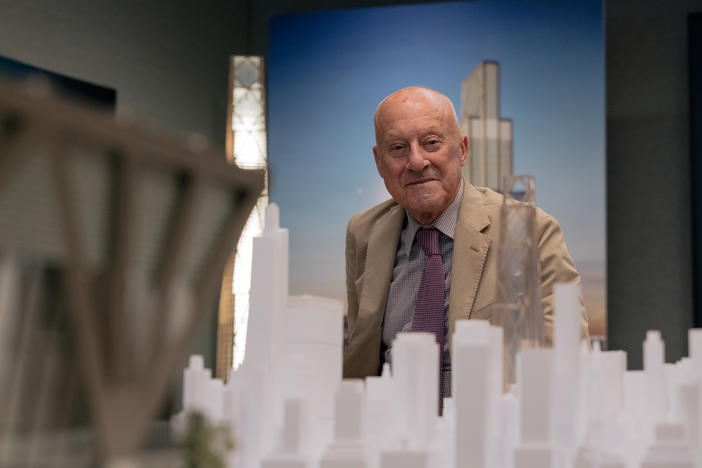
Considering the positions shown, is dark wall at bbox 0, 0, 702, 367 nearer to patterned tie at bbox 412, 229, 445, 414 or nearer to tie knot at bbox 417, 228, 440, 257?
tie knot at bbox 417, 228, 440, 257

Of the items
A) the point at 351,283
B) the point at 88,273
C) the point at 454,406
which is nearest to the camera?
the point at 88,273

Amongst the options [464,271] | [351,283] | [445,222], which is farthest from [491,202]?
[351,283]

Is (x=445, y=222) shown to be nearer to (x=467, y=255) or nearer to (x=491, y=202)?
(x=491, y=202)

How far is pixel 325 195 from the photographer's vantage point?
17.4 ft

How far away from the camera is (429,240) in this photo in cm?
319

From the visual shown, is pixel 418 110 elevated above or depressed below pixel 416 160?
above

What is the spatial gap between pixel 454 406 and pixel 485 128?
3.36m

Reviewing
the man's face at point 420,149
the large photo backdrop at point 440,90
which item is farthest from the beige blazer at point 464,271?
the large photo backdrop at point 440,90

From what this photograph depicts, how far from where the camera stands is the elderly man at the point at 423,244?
2914 millimetres

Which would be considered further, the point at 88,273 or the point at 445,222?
the point at 445,222

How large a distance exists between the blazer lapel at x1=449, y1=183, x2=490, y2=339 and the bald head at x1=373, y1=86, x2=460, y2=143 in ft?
1.00

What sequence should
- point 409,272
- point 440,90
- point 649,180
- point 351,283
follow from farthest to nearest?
point 440,90
point 649,180
point 351,283
point 409,272

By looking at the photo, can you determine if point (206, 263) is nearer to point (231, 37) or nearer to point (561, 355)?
point (561, 355)

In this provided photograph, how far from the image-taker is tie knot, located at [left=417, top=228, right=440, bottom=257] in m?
3.15
